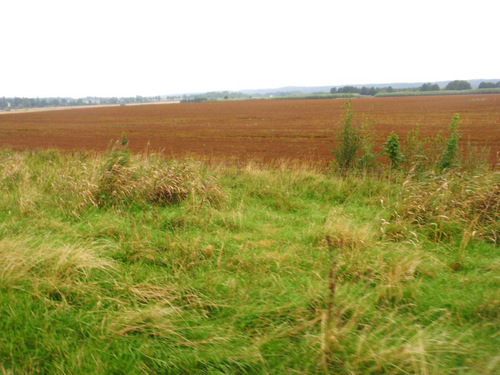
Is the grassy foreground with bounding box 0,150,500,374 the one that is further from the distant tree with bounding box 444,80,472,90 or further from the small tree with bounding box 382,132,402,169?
the distant tree with bounding box 444,80,472,90

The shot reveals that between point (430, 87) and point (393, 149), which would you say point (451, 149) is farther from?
point (430, 87)

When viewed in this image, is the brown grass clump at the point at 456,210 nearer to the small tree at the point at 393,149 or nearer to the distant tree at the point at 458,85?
the small tree at the point at 393,149

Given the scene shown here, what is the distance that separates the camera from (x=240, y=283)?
384 centimetres

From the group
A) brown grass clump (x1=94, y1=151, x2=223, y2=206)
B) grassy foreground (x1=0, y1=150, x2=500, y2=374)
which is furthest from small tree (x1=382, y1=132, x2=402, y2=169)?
brown grass clump (x1=94, y1=151, x2=223, y2=206)

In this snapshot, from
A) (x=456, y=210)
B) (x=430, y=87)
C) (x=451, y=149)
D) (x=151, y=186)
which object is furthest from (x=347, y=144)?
(x=430, y=87)

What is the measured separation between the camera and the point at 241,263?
169 inches

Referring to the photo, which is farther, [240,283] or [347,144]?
[347,144]

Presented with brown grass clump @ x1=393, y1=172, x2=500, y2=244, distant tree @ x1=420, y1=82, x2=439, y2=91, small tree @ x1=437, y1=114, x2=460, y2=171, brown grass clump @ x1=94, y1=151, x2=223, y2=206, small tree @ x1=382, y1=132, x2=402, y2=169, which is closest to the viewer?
brown grass clump @ x1=393, y1=172, x2=500, y2=244

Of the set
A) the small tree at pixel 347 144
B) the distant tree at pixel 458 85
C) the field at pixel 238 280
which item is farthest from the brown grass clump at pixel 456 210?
the distant tree at pixel 458 85

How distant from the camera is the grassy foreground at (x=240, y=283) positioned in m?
2.69

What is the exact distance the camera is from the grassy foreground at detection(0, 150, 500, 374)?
2691mm

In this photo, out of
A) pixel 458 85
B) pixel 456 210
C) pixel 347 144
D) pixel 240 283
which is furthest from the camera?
pixel 458 85

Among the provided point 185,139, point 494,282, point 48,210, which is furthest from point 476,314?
point 185,139

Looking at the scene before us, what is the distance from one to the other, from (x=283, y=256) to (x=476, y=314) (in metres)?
2.02
